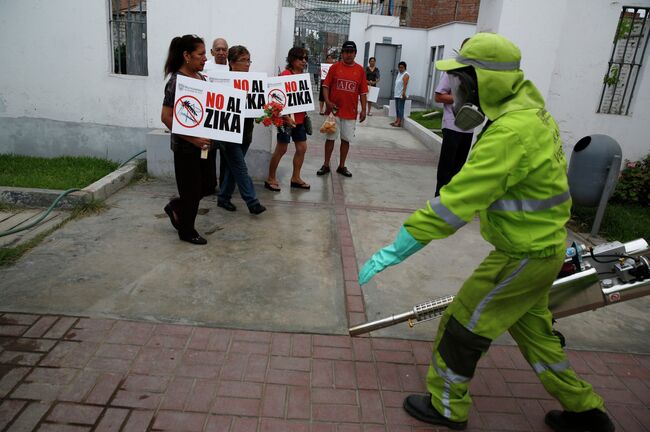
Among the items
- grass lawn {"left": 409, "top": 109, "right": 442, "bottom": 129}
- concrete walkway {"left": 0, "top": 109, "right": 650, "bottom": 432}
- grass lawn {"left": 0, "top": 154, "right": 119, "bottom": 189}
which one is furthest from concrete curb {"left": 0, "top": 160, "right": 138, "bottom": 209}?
grass lawn {"left": 409, "top": 109, "right": 442, "bottom": 129}

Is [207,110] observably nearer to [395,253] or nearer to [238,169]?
[238,169]

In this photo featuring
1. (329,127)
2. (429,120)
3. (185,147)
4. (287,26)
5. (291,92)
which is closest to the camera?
(185,147)

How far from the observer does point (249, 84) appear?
5574 mm

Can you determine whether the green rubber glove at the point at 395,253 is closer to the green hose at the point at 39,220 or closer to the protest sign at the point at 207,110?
the protest sign at the point at 207,110

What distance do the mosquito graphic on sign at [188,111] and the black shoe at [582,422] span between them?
3.62 m


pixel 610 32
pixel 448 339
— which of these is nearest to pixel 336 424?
pixel 448 339

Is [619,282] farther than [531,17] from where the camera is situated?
No

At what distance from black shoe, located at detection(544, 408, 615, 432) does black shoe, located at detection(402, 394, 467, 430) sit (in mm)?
513

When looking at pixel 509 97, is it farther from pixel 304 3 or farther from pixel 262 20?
pixel 304 3

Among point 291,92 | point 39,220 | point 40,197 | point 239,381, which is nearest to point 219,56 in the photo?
point 291,92

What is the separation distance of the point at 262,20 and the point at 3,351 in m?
4.81

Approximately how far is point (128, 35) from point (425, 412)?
6.21 metres

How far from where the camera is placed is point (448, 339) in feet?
8.16

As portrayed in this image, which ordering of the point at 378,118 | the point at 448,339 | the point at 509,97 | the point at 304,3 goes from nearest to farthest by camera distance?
the point at 509,97
the point at 448,339
the point at 378,118
the point at 304,3
